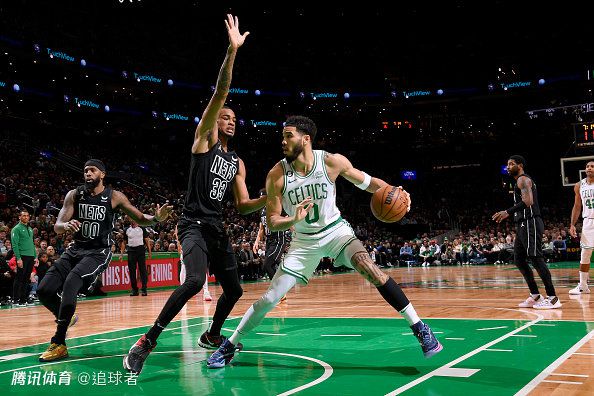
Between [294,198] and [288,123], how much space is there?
0.61 meters

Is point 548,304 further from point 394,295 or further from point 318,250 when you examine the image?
point 318,250

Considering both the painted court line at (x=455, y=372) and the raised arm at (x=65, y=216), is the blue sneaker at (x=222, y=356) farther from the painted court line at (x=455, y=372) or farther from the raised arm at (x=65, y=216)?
the raised arm at (x=65, y=216)

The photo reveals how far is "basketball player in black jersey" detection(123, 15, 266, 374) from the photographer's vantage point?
4.70m

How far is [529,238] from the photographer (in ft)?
27.0

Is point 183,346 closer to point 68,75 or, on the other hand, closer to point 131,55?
point 68,75

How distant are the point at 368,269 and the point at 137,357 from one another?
1.86 metres

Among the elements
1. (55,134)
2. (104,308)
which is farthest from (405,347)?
(55,134)

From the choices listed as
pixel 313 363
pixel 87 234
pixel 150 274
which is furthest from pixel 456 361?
pixel 150 274

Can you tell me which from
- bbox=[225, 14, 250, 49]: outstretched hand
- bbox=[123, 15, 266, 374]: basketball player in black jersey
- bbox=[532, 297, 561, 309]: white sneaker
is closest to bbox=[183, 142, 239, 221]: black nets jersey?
bbox=[123, 15, 266, 374]: basketball player in black jersey

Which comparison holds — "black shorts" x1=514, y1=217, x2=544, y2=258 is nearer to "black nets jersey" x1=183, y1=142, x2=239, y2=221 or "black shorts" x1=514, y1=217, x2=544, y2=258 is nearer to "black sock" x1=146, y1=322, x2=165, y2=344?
"black nets jersey" x1=183, y1=142, x2=239, y2=221

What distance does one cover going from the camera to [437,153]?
47938 mm

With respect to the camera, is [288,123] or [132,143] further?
[132,143]

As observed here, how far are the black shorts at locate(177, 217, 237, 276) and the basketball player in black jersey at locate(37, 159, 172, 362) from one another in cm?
60

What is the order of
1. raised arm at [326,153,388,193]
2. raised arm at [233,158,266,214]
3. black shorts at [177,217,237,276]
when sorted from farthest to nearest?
1. raised arm at [233,158,266,214]
2. black shorts at [177,217,237,276]
3. raised arm at [326,153,388,193]
